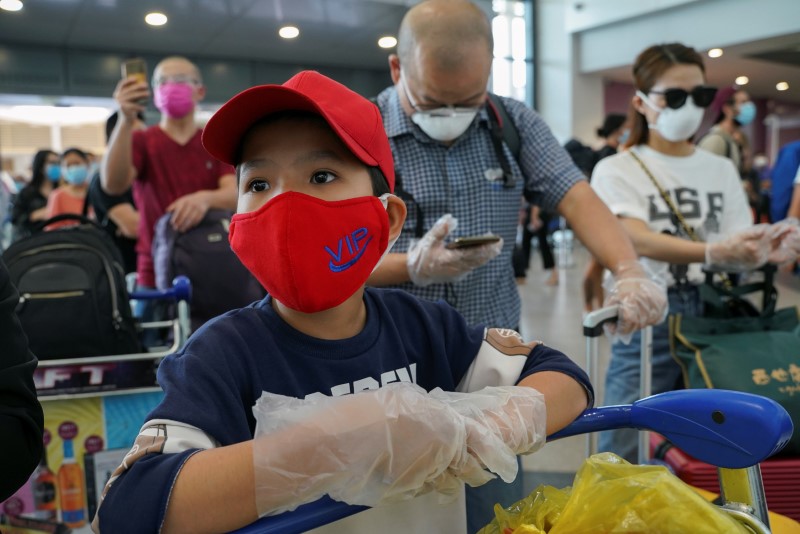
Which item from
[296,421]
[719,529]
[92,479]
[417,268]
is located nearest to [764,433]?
[719,529]

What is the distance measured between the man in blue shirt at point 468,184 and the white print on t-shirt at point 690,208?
2.02 feet

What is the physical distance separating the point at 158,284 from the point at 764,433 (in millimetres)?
2472

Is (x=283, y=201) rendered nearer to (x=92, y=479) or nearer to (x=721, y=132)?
(x=92, y=479)

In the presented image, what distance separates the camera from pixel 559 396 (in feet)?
3.49

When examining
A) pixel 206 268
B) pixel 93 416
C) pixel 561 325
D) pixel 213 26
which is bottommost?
pixel 561 325

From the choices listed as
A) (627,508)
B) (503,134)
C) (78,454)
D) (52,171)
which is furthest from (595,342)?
(52,171)

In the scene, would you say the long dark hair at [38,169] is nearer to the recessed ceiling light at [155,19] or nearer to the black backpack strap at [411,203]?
the recessed ceiling light at [155,19]

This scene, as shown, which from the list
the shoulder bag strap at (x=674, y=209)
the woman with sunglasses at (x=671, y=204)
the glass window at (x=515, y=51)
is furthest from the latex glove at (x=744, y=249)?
the glass window at (x=515, y=51)

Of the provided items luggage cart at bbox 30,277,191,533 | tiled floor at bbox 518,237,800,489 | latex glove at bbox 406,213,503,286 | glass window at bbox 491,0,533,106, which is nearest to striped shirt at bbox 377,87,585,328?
latex glove at bbox 406,213,503,286

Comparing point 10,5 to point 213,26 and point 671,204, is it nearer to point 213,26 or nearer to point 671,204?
point 213,26

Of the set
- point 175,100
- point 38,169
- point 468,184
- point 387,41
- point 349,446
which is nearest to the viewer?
point 349,446

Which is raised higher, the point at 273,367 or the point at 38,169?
the point at 38,169

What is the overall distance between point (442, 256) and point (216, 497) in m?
0.96

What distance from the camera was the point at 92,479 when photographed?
2.09m
